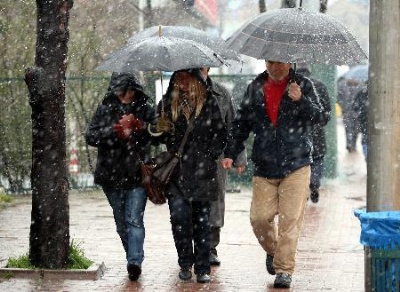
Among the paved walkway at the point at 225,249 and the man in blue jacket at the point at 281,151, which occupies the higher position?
the man in blue jacket at the point at 281,151

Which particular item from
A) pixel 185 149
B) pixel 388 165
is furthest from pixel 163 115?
pixel 388 165

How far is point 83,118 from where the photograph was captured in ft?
52.7

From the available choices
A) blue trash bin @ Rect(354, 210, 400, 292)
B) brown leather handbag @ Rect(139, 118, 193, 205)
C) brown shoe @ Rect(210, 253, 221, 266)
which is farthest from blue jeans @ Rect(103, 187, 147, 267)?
blue trash bin @ Rect(354, 210, 400, 292)

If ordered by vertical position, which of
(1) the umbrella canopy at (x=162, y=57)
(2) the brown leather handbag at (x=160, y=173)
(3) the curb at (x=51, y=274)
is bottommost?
(3) the curb at (x=51, y=274)

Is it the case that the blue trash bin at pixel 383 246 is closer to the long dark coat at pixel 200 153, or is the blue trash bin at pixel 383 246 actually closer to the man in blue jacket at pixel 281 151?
the man in blue jacket at pixel 281 151

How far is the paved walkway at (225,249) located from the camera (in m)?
9.00

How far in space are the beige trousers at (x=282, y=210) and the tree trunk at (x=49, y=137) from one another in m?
1.72

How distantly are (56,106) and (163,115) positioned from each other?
96 centimetres

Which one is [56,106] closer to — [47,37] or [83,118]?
[47,37]

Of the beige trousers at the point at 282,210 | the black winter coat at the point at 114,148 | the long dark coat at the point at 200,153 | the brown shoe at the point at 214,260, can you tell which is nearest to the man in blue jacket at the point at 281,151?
the beige trousers at the point at 282,210

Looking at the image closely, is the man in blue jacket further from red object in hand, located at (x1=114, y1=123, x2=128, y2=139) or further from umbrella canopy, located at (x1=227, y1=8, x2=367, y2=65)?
red object in hand, located at (x1=114, y1=123, x2=128, y2=139)

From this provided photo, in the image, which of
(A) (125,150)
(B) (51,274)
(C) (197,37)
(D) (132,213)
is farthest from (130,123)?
(B) (51,274)

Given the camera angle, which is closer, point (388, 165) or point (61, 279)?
point (388, 165)

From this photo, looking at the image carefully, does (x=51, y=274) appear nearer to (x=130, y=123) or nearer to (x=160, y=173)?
(x=160, y=173)
